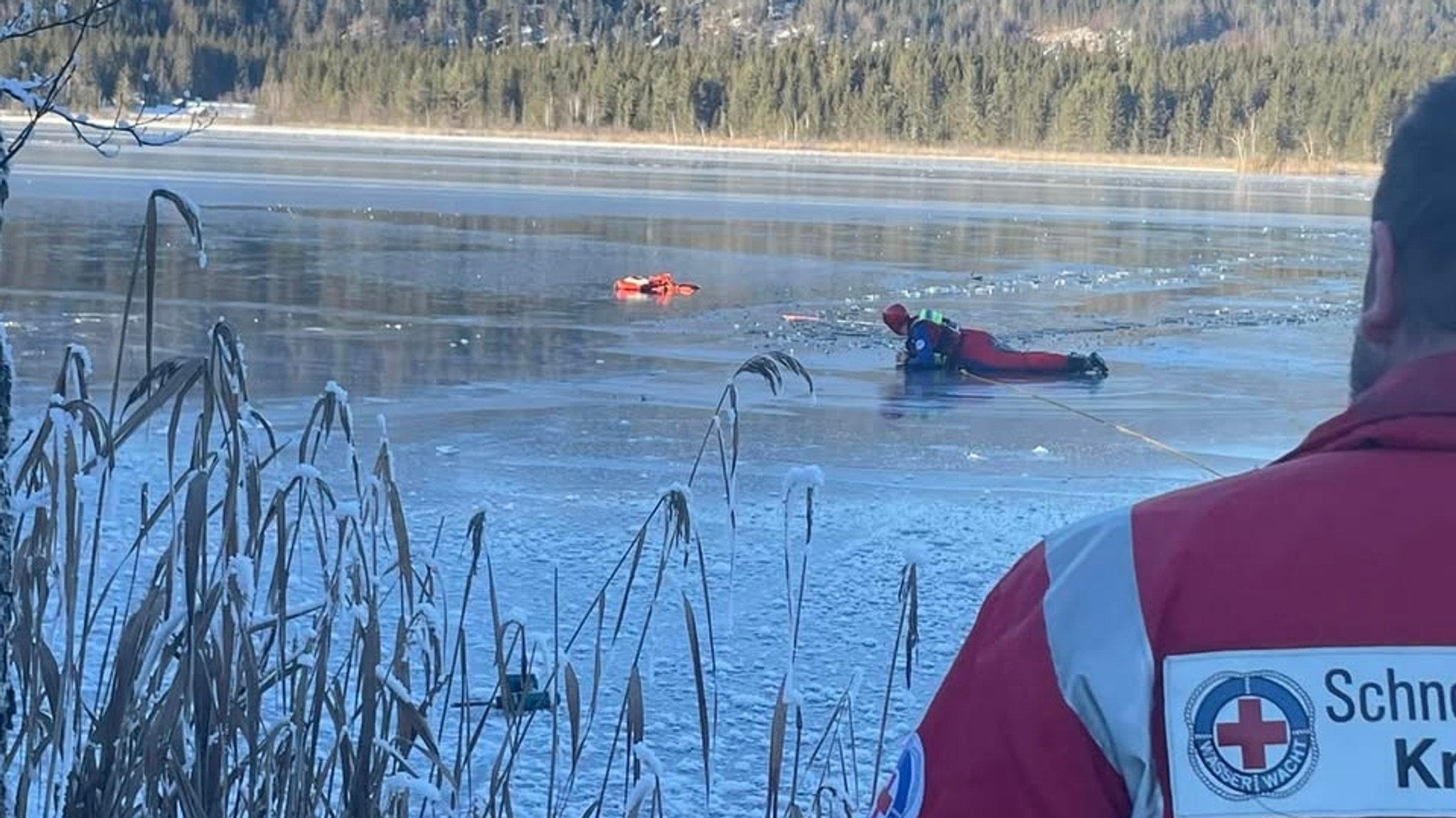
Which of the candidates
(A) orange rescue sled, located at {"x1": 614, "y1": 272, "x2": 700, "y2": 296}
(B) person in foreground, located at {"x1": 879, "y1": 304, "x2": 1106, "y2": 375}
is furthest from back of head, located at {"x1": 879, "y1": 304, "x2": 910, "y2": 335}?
(A) orange rescue sled, located at {"x1": 614, "y1": 272, "x2": 700, "y2": 296}

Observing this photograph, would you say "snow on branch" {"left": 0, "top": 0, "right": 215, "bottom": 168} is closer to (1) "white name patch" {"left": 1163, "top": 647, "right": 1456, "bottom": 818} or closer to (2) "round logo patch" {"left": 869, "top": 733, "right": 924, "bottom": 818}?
(2) "round logo patch" {"left": 869, "top": 733, "right": 924, "bottom": 818}

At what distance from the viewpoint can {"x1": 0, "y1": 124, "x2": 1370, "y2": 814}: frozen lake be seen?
20.5 feet

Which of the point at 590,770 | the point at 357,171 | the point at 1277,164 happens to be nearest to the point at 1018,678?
the point at 590,770

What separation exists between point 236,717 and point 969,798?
1908mm

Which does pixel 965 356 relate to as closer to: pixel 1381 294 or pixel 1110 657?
pixel 1381 294

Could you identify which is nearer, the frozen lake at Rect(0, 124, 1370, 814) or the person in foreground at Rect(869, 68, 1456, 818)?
the person in foreground at Rect(869, 68, 1456, 818)

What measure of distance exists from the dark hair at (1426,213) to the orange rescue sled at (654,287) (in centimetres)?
1383

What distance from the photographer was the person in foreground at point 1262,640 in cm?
118

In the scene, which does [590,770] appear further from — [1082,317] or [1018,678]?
[1082,317]

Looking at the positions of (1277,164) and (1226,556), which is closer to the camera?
(1226,556)

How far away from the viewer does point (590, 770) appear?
4414 mm

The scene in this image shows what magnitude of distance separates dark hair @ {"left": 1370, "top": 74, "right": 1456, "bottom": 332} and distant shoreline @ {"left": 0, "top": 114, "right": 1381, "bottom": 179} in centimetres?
5416

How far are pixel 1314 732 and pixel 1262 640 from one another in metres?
0.06

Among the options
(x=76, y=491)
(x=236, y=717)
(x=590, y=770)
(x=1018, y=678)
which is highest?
(x=1018, y=678)
